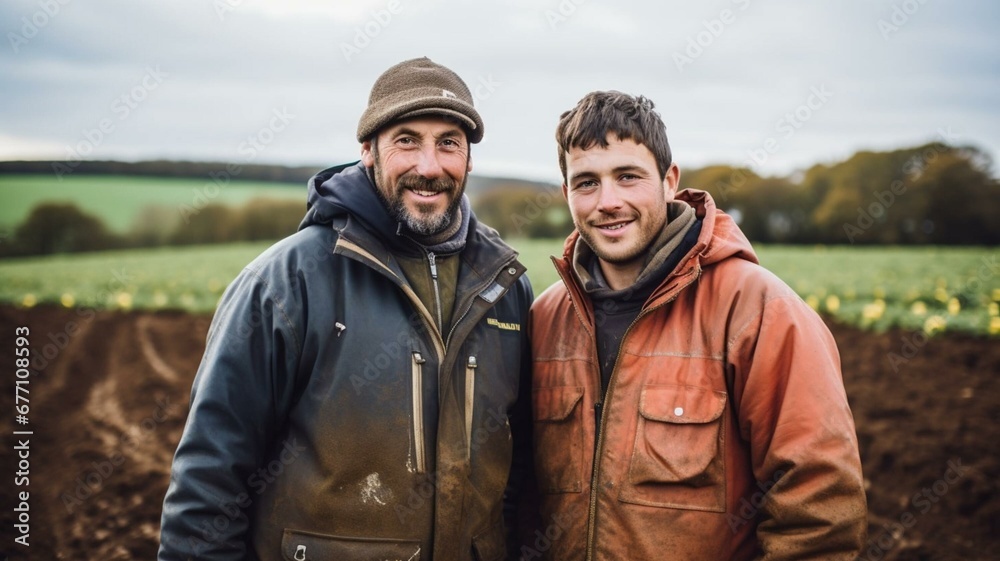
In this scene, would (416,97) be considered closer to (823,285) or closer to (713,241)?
(713,241)

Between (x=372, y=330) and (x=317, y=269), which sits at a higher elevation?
(x=317, y=269)

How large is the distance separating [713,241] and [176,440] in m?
6.79

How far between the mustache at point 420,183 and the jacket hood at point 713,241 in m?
0.66

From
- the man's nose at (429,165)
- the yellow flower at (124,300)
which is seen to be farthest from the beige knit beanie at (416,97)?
the yellow flower at (124,300)

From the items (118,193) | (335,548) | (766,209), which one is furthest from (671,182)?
(118,193)

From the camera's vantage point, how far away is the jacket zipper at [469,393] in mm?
2702

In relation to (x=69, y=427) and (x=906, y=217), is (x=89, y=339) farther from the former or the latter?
(x=906, y=217)

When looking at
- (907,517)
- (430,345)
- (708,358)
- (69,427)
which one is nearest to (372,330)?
(430,345)

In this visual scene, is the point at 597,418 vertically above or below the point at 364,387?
below

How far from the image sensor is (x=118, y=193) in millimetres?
45312

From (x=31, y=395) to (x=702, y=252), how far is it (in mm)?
9849

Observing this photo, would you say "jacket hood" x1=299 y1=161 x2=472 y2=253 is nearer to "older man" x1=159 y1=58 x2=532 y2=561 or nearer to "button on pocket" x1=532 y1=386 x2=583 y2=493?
"older man" x1=159 y1=58 x2=532 y2=561

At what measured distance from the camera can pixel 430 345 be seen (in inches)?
105

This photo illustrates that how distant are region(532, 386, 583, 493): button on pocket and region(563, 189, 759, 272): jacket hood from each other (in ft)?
2.09
